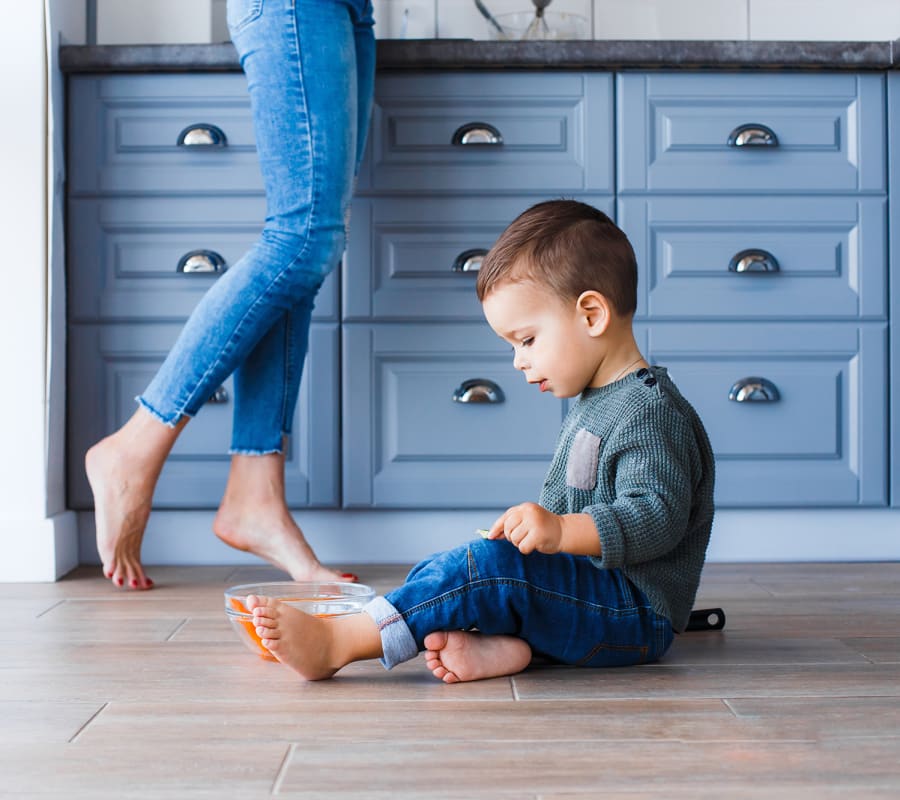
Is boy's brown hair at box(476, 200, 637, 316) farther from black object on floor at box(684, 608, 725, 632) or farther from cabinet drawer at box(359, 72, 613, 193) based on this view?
cabinet drawer at box(359, 72, 613, 193)

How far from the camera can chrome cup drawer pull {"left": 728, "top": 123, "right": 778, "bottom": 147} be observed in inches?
73.3

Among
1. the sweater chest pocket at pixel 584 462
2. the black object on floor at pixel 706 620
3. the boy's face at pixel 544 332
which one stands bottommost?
the black object on floor at pixel 706 620

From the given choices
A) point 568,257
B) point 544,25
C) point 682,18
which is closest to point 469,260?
point 568,257

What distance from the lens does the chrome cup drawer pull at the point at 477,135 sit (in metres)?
1.86

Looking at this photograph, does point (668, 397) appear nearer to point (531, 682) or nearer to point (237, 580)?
point (531, 682)

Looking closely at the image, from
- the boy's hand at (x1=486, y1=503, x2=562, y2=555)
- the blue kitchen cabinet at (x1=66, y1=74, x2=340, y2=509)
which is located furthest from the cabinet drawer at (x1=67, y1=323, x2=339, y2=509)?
the boy's hand at (x1=486, y1=503, x2=562, y2=555)

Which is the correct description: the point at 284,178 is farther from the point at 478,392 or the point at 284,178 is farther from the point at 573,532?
the point at 573,532

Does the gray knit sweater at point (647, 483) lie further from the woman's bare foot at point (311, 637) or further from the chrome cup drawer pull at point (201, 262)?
the chrome cup drawer pull at point (201, 262)

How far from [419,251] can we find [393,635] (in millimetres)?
922

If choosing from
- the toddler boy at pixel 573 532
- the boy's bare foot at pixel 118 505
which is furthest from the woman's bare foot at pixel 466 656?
the boy's bare foot at pixel 118 505

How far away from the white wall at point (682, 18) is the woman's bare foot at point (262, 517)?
47.0 inches

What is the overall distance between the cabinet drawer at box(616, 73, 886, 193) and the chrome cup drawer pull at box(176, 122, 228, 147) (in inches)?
26.9

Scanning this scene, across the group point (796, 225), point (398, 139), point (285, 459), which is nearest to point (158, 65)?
point (398, 139)

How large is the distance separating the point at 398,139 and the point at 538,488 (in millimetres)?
646
